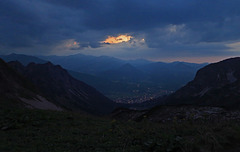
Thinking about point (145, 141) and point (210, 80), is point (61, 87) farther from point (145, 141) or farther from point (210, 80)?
point (145, 141)

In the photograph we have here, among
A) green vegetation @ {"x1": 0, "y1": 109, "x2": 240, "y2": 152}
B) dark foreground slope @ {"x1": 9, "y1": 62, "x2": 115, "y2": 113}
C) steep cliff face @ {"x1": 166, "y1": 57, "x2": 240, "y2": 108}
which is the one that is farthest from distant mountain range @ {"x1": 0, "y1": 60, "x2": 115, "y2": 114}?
green vegetation @ {"x1": 0, "y1": 109, "x2": 240, "y2": 152}

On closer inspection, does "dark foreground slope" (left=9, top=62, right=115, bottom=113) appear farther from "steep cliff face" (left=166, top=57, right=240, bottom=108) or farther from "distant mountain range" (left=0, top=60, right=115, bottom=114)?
"steep cliff face" (left=166, top=57, right=240, bottom=108)

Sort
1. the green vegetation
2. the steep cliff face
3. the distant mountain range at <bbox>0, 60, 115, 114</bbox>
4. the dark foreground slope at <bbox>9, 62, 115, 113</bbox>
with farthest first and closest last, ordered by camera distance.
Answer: the dark foreground slope at <bbox>9, 62, 115, 113</bbox> < the distant mountain range at <bbox>0, 60, 115, 114</bbox> < the steep cliff face < the green vegetation

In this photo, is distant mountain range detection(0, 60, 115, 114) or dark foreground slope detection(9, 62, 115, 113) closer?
distant mountain range detection(0, 60, 115, 114)

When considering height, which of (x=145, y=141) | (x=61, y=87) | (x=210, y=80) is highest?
(x=145, y=141)

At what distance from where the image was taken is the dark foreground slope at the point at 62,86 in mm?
139625

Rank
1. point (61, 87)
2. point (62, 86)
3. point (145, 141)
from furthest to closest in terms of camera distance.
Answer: point (62, 86), point (61, 87), point (145, 141)

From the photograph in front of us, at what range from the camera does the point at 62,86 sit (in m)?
160

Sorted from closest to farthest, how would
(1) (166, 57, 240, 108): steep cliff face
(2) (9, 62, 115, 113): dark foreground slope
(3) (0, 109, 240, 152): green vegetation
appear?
1. (3) (0, 109, 240, 152): green vegetation
2. (1) (166, 57, 240, 108): steep cliff face
3. (2) (9, 62, 115, 113): dark foreground slope

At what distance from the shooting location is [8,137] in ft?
29.4

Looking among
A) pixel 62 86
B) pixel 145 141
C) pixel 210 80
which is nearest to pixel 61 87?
pixel 62 86

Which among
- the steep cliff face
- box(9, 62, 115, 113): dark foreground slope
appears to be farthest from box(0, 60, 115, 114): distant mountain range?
the steep cliff face

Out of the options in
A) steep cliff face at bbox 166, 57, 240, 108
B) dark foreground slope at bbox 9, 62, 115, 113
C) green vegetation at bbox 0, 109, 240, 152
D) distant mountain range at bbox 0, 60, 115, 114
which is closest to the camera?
green vegetation at bbox 0, 109, 240, 152

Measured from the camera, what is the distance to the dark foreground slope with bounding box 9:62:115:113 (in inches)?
5497
